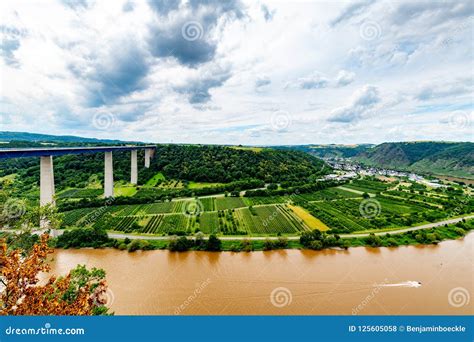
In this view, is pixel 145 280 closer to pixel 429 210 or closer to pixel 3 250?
pixel 3 250

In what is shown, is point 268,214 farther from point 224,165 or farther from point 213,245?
point 224,165

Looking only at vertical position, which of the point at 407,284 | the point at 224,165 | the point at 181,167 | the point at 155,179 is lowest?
the point at 407,284

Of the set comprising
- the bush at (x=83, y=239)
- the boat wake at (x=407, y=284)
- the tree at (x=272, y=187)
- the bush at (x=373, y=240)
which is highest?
the tree at (x=272, y=187)

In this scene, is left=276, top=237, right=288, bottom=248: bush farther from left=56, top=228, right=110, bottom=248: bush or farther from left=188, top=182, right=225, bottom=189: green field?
left=188, top=182, right=225, bottom=189: green field

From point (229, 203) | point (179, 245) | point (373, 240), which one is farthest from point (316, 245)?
point (229, 203)

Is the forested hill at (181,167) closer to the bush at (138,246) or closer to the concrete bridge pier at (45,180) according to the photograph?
the concrete bridge pier at (45,180)

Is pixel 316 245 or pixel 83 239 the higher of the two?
pixel 83 239

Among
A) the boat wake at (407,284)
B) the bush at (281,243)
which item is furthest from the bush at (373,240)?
the bush at (281,243)
